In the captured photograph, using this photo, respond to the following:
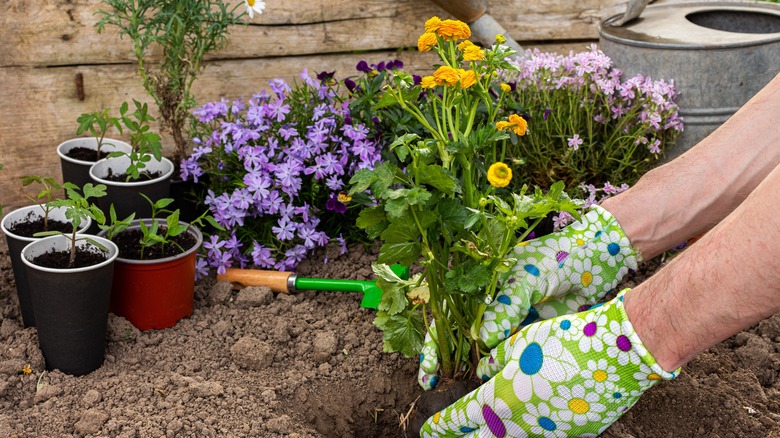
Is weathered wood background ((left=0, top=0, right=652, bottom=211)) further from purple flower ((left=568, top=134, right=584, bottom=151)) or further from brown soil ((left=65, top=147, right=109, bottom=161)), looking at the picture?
purple flower ((left=568, top=134, right=584, bottom=151))

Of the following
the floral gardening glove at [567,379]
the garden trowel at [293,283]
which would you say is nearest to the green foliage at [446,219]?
the floral gardening glove at [567,379]

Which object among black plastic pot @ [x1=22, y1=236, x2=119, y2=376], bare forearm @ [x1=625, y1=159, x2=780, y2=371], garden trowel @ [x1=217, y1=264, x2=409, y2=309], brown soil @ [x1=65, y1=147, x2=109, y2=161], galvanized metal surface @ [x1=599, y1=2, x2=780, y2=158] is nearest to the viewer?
bare forearm @ [x1=625, y1=159, x2=780, y2=371]

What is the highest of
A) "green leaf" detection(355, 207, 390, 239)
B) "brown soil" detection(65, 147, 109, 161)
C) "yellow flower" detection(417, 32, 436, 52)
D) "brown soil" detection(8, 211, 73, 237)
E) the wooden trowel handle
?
"yellow flower" detection(417, 32, 436, 52)

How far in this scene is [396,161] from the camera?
2365mm

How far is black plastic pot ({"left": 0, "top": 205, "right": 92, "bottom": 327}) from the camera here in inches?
82.2

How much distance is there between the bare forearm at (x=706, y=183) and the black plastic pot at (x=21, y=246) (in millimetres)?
1380

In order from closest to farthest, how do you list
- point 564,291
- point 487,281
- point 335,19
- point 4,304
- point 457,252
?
point 487,281
point 457,252
point 564,291
point 4,304
point 335,19

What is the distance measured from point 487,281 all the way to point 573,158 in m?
1.17

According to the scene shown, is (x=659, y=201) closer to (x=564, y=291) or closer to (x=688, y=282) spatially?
(x=564, y=291)

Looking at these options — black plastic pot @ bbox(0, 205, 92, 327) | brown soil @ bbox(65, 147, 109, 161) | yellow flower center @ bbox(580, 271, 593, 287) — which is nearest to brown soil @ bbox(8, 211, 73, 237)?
black plastic pot @ bbox(0, 205, 92, 327)

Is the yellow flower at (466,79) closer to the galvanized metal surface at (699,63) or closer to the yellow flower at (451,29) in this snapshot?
the yellow flower at (451,29)

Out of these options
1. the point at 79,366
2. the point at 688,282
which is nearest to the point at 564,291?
the point at 688,282

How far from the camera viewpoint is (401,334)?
1.87 metres

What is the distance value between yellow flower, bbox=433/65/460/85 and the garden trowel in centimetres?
82
